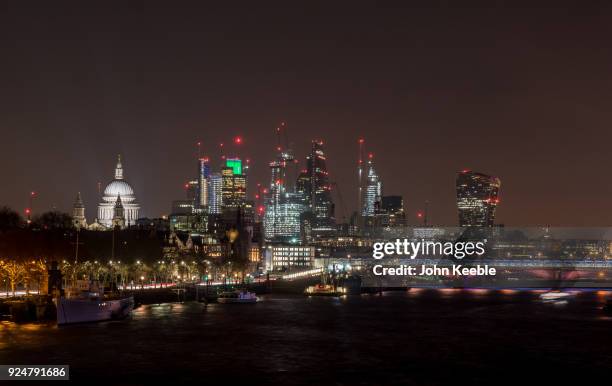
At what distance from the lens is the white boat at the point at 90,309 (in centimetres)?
9031

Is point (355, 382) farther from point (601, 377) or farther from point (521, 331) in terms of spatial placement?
point (521, 331)

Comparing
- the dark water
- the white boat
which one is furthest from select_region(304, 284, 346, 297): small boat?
the white boat

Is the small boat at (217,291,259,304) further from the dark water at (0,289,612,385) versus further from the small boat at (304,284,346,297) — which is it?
the small boat at (304,284,346,297)

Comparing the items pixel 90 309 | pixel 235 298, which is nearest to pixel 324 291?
pixel 235 298

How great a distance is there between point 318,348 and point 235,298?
2652 inches

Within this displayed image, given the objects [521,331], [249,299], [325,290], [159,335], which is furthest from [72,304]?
[325,290]

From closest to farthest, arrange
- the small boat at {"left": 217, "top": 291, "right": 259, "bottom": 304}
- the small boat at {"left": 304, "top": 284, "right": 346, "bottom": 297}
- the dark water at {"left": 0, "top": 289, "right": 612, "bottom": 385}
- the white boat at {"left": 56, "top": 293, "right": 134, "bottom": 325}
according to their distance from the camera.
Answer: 1. the dark water at {"left": 0, "top": 289, "right": 612, "bottom": 385}
2. the white boat at {"left": 56, "top": 293, "right": 134, "bottom": 325}
3. the small boat at {"left": 217, "top": 291, "right": 259, "bottom": 304}
4. the small boat at {"left": 304, "top": 284, "right": 346, "bottom": 297}

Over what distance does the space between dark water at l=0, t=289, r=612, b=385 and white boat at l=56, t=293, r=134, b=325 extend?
Result: 1.81 m

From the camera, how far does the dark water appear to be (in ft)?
210

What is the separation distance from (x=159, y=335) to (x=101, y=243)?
68.5m

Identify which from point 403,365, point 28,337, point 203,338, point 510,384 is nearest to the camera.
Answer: point 510,384

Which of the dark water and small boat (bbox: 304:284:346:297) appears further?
small boat (bbox: 304:284:346:297)

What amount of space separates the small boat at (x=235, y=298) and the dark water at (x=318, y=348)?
24.3 metres

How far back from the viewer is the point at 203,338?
278ft
